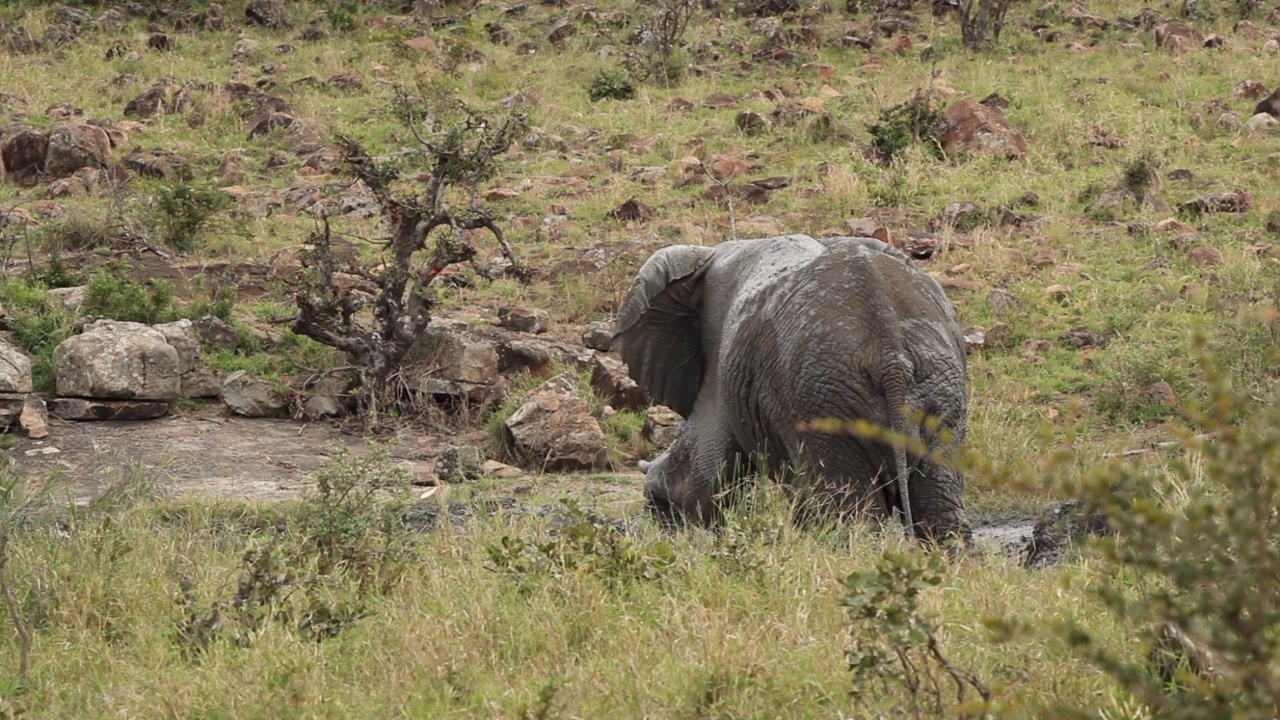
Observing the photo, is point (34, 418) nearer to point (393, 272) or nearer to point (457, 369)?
point (393, 272)

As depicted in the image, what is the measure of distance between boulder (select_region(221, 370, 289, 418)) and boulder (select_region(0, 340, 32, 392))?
1200 millimetres

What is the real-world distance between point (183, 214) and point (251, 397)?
3307 millimetres

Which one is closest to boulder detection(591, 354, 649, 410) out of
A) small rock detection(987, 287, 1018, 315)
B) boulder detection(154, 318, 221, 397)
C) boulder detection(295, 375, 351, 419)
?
boulder detection(295, 375, 351, 419)

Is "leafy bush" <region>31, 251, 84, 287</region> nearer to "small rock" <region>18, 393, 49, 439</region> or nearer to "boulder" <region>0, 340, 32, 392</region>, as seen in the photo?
"boulder" <region>0, 340, 32, 392</region>

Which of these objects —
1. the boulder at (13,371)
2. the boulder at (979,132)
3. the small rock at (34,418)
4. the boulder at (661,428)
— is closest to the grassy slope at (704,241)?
the boulder at (979,132)

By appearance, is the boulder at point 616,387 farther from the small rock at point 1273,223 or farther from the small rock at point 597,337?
the small rock at point 1273,223

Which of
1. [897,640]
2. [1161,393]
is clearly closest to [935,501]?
[897,640]

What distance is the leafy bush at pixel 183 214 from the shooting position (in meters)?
12.6

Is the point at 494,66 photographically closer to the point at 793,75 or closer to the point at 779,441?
the point at 793,75

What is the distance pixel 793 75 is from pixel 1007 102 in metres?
2.91

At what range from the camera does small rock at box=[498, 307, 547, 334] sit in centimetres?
1120

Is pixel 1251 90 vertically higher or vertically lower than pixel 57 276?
higher

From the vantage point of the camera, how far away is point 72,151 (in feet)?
47.0

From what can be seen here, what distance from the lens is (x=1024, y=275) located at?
11.4 m
